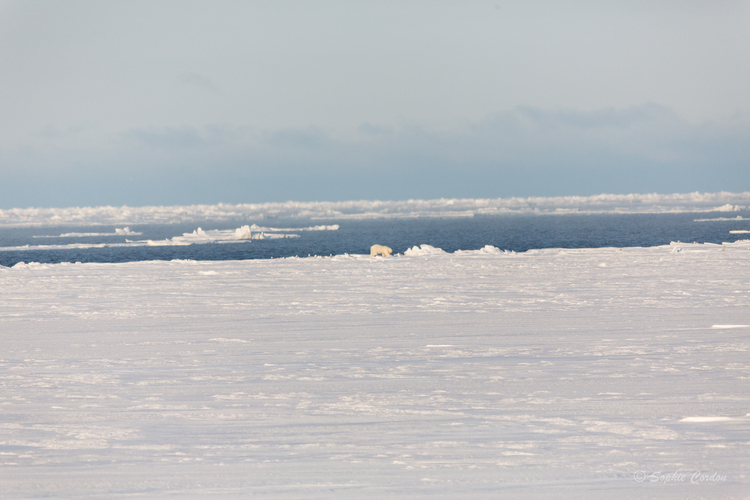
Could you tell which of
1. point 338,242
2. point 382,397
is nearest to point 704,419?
point 382,397

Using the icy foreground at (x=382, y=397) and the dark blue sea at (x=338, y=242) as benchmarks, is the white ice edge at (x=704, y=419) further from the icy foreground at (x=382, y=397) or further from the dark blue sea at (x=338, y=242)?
the dark blue sea at (x=338, y=242)

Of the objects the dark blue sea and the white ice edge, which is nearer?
the white ice edge

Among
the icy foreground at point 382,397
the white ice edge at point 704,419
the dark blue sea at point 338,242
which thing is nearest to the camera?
the icy foreground at point 382,397

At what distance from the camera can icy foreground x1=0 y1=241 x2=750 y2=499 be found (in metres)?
4.09

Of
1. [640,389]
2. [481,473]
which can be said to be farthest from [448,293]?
[481,473]

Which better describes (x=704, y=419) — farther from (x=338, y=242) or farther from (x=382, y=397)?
(x=338, y=242)

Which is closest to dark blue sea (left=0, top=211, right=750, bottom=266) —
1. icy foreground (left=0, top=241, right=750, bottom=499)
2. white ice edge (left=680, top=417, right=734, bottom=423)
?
icy foreground (left=0, top=241, right=750, bottom=499)

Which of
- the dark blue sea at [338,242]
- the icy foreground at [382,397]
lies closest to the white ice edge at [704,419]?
the icy foreground at [382,397]

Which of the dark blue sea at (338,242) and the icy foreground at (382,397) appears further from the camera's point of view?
the dark blue sea at (338,242)

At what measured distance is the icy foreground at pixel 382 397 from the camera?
409cm

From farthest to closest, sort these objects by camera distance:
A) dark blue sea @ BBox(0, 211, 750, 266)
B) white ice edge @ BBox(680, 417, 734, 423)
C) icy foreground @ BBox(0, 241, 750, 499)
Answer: dark blue sea @ BBox(0, 211, 750, 266), white ice edge @ BBox(680, 417, 734, 423), icy foreground @ BBox(0, 241, 750, 499)

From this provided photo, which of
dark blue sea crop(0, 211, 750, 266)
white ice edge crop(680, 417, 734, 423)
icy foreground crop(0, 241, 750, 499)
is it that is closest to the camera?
icy foreground crop(0, 241, 750, 499)

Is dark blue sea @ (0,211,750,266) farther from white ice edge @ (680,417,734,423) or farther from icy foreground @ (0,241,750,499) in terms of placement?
white ice edge @ (680,417,734,423)

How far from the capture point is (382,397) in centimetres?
570
